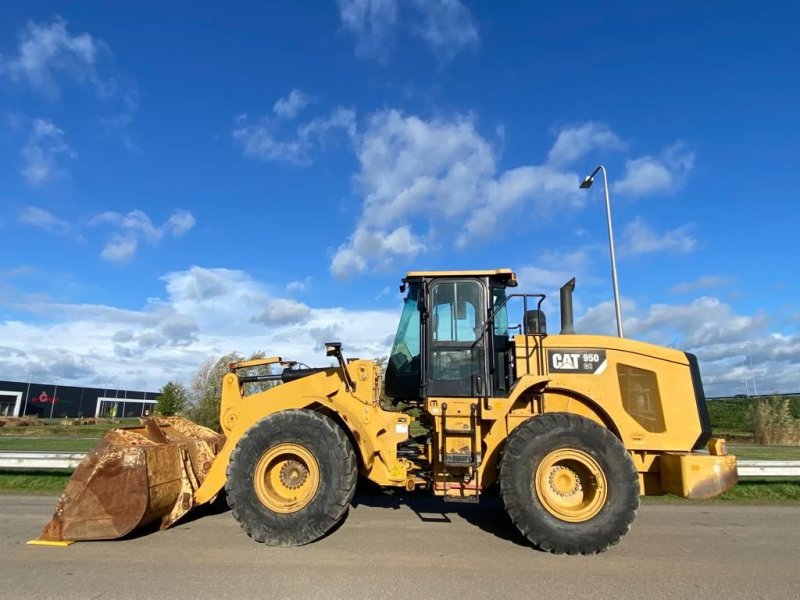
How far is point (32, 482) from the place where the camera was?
9461 millimetres

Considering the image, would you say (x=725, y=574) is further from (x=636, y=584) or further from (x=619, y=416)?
(x=619, y=416)

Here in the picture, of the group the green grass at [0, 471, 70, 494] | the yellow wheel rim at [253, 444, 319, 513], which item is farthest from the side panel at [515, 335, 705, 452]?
the green grass at [0, 471, 70, 494]

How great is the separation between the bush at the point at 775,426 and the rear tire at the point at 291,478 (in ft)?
69.9

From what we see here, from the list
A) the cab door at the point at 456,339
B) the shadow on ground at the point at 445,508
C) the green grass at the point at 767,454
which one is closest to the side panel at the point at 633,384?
the cab door at the point at 456,339

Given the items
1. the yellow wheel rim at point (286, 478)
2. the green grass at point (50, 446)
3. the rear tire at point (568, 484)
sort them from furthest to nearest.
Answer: the green grass at point (50, 446) < the yellow wheel rim at point (286, 478) < the rear tire at point (568, 484)

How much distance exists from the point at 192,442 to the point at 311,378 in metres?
1.82

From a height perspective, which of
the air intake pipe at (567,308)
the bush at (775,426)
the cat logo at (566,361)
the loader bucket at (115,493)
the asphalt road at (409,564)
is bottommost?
the asphalt road at (409,564)

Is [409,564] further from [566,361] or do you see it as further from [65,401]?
[65,401]

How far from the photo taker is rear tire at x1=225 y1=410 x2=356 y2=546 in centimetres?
551

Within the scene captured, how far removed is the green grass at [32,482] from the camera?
9.05 metres

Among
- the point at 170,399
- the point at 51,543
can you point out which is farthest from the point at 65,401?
the point at 51,543

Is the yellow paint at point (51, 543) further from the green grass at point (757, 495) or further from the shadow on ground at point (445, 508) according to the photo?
the green grass at point (757, 495)

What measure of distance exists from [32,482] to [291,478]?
264 inches

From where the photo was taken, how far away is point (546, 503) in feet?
17.9
